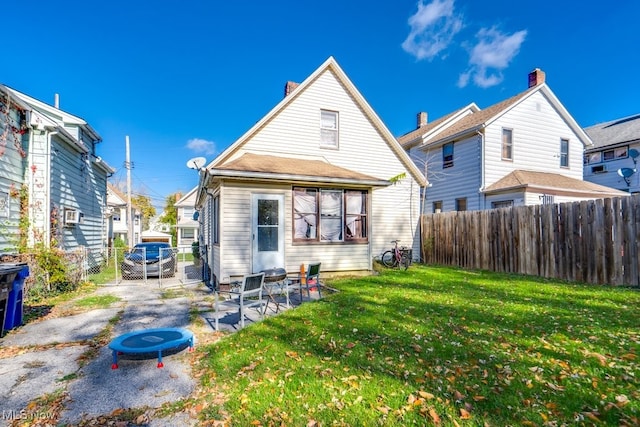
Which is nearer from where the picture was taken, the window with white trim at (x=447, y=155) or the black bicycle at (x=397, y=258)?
the black bicycle at (x=397, y=258)

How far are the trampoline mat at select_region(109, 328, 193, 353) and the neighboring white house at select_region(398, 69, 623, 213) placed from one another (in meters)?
14.2

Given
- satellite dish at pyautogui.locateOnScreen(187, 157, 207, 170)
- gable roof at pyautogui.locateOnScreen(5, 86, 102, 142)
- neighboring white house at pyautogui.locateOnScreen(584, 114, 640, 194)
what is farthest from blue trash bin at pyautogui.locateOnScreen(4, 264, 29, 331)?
neighboring white house at pyautogui.locateOnScreen(584, 114, 640, 194)

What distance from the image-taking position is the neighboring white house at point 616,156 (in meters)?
20.0

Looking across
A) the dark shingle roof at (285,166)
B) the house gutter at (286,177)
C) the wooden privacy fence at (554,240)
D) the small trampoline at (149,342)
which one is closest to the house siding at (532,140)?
the wooden privacy fence at (554,240)

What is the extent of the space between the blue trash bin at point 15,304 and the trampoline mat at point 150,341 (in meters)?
2.77

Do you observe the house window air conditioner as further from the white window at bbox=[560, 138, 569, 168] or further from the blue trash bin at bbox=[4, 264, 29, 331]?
the white window at bbox=[560, 138, 569, 168]

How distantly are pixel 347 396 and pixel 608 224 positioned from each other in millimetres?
8906

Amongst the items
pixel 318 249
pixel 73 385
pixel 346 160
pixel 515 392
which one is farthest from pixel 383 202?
pixel 73 385

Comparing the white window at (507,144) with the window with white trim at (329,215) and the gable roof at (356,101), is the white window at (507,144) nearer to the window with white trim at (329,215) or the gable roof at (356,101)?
the gable roof at (356,101)

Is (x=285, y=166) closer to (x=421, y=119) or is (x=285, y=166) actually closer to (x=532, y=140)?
(x=532, y=140)

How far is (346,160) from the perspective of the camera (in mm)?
12797

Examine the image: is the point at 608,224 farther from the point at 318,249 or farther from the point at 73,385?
the point at 73,385

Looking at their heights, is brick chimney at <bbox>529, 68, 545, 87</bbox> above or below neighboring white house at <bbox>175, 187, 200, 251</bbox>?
above

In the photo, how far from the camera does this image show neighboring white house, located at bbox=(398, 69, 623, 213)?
1525 cm
